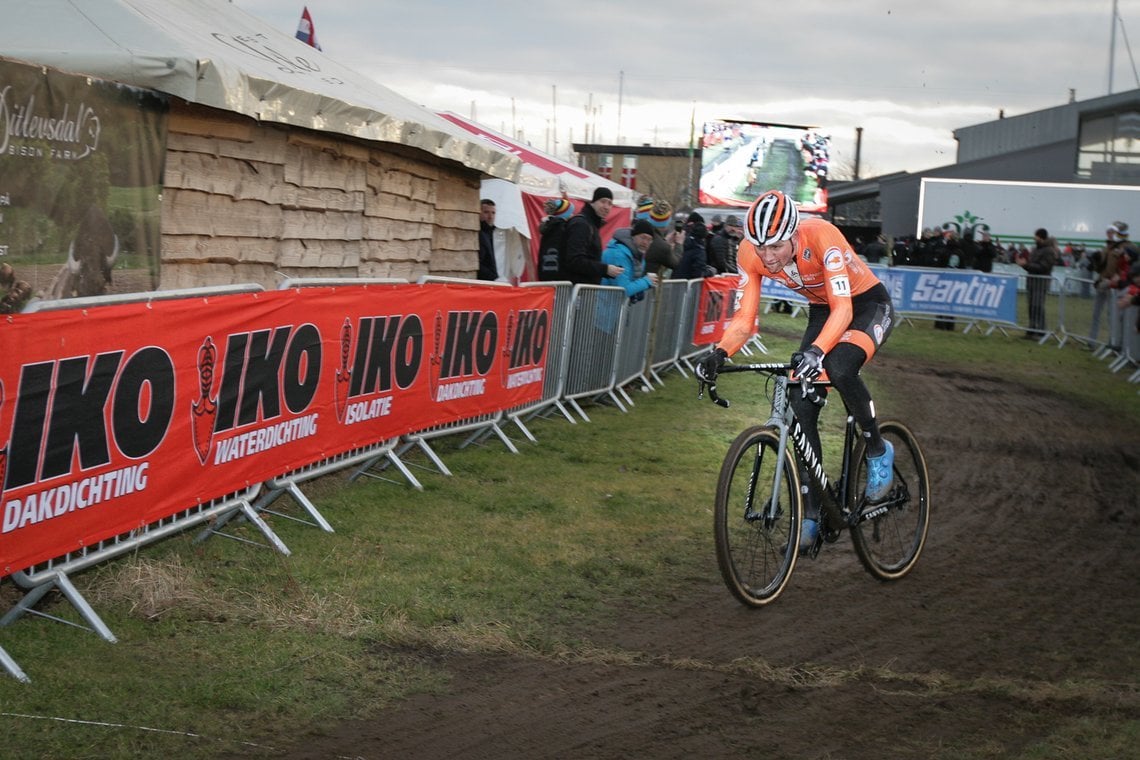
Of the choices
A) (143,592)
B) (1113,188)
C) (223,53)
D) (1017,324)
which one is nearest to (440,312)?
(223,53)

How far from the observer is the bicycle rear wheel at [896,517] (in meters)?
7.02

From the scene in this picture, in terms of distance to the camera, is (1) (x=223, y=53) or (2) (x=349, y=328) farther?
(1) (x=223, y=53)

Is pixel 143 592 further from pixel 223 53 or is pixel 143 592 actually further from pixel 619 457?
pixel 619 457

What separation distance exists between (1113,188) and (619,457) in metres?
43.6

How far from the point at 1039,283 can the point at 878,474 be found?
2035 centimetres

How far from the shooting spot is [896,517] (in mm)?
7383

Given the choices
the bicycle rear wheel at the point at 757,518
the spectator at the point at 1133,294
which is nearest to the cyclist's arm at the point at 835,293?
the bicycle rear wheel at the point at 757,518

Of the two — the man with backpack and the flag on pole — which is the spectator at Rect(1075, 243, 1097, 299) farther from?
the flag on pole

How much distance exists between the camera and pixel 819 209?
179 feet

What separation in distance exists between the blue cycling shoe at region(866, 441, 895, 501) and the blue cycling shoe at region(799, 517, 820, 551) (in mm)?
489

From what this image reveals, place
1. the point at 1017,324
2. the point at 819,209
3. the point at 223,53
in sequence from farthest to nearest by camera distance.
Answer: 1. the point at 819,209
2. the point at 1017,324
3. the point at 223,53

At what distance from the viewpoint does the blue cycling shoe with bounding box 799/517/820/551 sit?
673 centimetres

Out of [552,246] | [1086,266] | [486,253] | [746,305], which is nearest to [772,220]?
[746,305]

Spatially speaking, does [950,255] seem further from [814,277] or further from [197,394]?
[197,394]
